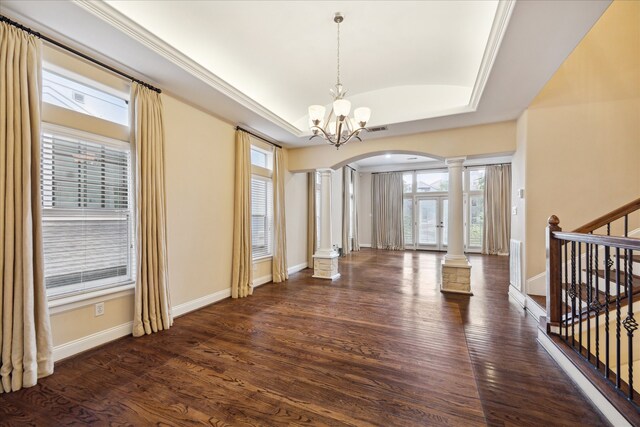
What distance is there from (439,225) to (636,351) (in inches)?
274

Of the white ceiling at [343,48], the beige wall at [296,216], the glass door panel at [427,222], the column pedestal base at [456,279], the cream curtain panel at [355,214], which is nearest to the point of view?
the white ceiling at [343,48]

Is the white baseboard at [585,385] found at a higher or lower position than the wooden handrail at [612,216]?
lower

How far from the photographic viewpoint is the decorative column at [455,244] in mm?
4402

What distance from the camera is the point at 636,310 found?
8.32 feet

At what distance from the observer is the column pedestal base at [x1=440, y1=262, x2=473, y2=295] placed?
4371mm

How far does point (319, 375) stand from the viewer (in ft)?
7.09

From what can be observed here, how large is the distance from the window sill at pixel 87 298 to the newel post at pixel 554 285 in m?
4.31

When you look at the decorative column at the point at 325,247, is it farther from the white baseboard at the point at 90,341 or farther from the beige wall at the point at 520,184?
the white baseboard at the point at 90,341

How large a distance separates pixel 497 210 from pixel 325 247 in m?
6.53

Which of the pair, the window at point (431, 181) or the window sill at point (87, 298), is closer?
the window sill at point (87, 298)

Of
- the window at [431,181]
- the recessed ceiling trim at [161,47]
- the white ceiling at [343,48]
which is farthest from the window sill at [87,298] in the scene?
the window at [431,181]

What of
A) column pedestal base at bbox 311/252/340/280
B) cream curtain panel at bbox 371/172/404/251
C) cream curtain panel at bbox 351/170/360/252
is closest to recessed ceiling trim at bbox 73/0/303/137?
column pedestal base at bbox 311/252/340/280

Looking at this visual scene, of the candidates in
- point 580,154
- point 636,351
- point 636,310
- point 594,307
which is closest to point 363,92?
point 580,154

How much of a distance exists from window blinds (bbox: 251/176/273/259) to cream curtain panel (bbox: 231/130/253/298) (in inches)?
20.1
